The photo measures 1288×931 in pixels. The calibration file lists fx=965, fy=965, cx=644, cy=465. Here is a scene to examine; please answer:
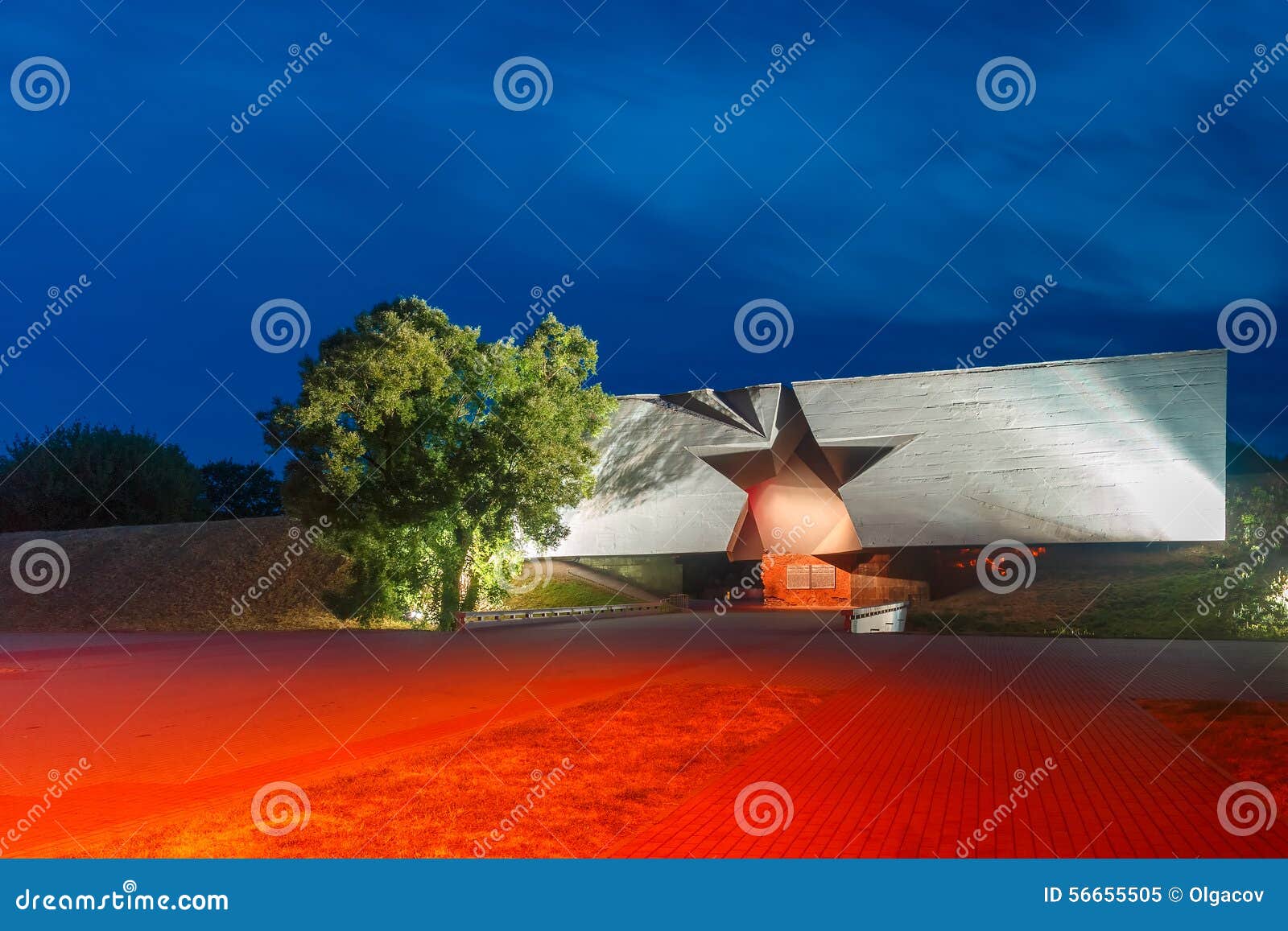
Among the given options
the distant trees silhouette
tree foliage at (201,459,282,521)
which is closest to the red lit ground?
the distant trees silhouette

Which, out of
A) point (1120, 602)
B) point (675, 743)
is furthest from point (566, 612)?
point (675, 743)

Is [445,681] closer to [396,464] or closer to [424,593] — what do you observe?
[396,464]

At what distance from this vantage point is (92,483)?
51.1 meters

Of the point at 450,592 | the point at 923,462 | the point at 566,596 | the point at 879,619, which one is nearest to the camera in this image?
the point at 879,619

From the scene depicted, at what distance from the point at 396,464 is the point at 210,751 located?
16.9 meters

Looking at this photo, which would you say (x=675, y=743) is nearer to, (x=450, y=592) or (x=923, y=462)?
(x=450, y=592)

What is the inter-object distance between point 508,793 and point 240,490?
65945 millimetres

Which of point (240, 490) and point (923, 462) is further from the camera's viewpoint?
point (240, 490)

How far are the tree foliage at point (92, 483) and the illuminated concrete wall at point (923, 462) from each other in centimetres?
2773

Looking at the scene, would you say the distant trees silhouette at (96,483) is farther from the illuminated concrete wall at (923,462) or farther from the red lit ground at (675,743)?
the red lit ground at (675,743)

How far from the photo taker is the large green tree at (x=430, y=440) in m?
24.1

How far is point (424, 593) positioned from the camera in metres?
28.4

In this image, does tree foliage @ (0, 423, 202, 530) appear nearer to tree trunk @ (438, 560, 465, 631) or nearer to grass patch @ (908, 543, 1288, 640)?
tree trunk @ (438, 560, 465, 631)

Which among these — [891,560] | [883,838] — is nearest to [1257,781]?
[883,838]
